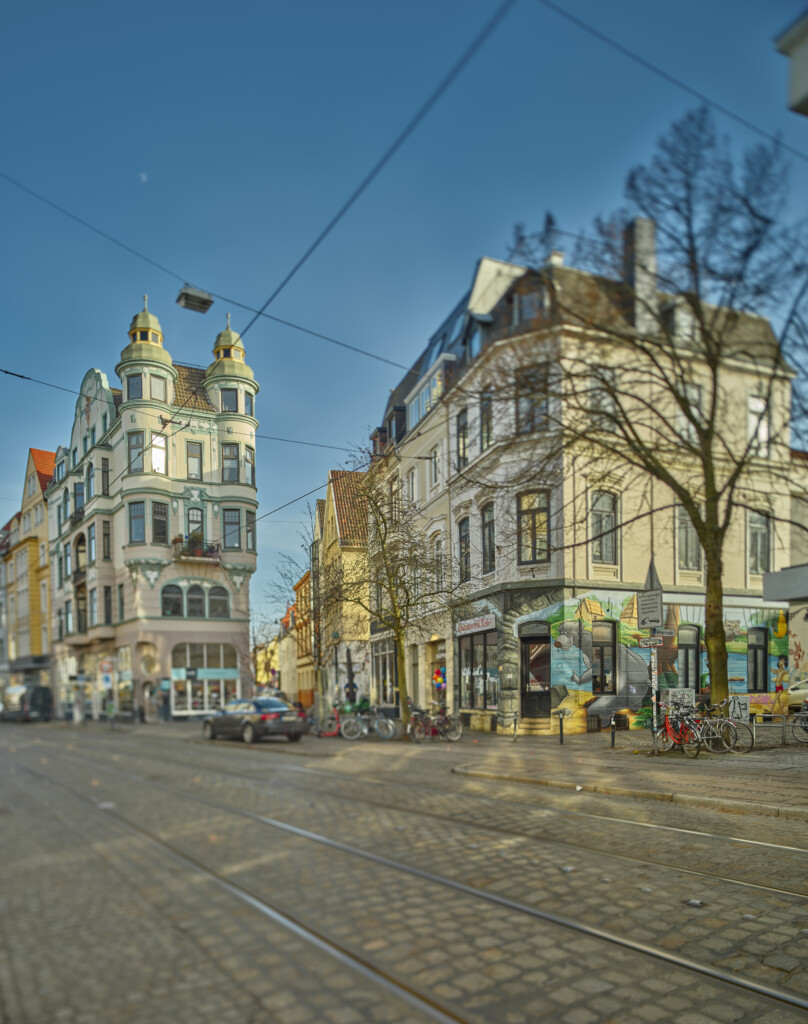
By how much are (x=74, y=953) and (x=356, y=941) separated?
176cm

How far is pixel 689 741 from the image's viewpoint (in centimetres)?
1578

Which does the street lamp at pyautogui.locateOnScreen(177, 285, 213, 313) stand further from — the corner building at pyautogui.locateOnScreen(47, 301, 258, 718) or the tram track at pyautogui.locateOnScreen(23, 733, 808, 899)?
the tram track at pyautogui.locateOnScreen(23, 733, 808, 899)

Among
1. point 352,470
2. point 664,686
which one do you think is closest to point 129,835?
point 352,470

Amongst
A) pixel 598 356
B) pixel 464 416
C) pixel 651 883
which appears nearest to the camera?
pixel 651 883

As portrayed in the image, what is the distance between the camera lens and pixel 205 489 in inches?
1032

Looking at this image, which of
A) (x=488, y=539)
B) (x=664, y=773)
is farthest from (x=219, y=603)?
(x=664, y=773)

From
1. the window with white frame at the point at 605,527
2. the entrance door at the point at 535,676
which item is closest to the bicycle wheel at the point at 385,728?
the entrance door at the point at 535,676

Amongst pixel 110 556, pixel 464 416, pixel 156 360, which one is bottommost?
pixel 110 556

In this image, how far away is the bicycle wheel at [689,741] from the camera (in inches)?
618

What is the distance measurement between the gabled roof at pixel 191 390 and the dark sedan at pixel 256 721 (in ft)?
31.7

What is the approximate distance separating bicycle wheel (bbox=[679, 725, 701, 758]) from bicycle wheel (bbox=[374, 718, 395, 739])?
1036 cm

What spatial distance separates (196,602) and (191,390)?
15.1 meters

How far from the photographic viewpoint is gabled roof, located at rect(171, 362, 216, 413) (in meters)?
21.5

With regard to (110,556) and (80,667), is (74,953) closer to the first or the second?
(110,556)
